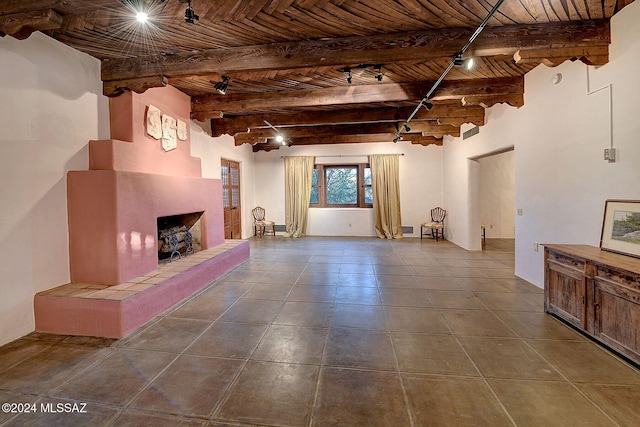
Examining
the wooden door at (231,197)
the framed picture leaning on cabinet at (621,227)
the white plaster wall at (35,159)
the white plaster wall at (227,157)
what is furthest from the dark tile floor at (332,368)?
the wooden door at (231,197)

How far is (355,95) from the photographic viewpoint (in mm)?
4363

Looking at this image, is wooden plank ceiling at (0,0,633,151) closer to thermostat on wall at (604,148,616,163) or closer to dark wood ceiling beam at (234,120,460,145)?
thermostat on wall at (604,148,616,163)

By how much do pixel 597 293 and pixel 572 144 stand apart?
1.73 meters

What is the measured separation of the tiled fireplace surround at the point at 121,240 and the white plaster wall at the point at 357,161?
4.71 meters

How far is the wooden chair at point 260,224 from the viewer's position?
27.5 ft

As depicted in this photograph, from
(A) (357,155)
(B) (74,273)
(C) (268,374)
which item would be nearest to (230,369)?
(C) (268,374)

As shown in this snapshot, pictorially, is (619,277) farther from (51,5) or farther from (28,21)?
(28,21)

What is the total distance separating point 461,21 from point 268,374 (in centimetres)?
352

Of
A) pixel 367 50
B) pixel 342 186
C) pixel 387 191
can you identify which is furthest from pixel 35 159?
pixel 387 191

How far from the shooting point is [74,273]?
3.01 meters

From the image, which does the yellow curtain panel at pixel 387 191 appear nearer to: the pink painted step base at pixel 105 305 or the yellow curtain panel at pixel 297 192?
the yellow curtain panel at pixel 297 192

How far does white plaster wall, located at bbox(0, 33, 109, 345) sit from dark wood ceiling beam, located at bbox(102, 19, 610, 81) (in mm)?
526

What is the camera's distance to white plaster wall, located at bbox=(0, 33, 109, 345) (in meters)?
2.47

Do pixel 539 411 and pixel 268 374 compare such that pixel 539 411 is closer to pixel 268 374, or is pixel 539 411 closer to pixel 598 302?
pixel 598 302
